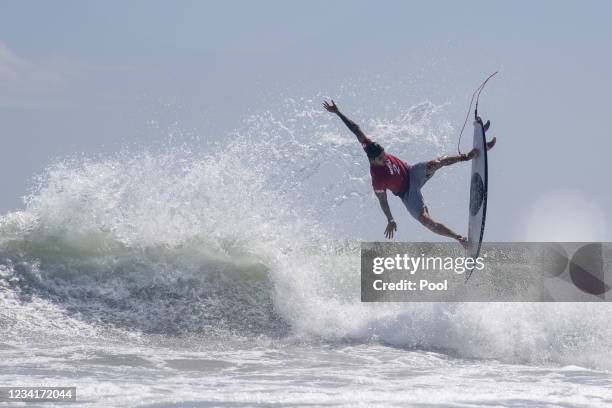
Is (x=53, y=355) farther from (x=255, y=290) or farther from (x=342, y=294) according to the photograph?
(x=342, y=294)

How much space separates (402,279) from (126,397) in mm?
7220

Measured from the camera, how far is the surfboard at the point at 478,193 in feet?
29.2

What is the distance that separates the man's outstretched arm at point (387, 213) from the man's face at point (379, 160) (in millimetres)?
315

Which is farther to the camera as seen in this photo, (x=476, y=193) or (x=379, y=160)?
(x=476, y=193)

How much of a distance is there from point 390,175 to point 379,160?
220 millimetres

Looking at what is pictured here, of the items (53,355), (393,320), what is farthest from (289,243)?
(53,355)

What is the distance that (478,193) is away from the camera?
9242 millimetres

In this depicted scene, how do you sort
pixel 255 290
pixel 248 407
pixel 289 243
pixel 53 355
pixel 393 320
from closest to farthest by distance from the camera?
pixel 248 407
pixel 53 355
pixel 393 320
pixel 255 290
pixel 289 243

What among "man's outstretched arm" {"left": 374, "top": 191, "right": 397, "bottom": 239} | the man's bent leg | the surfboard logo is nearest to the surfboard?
the surfboard logo

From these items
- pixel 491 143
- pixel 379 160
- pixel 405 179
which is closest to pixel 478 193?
pixel 491 143

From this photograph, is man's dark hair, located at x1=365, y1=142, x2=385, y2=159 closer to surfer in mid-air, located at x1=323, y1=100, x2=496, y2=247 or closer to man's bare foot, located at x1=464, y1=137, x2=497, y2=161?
surfer in mid-air, located at x1=323, y1=100, x2=496, y2=247

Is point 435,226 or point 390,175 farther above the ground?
point 390,175

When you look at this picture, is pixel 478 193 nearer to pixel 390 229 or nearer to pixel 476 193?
pixel 476 193

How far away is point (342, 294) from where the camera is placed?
12.0 m
